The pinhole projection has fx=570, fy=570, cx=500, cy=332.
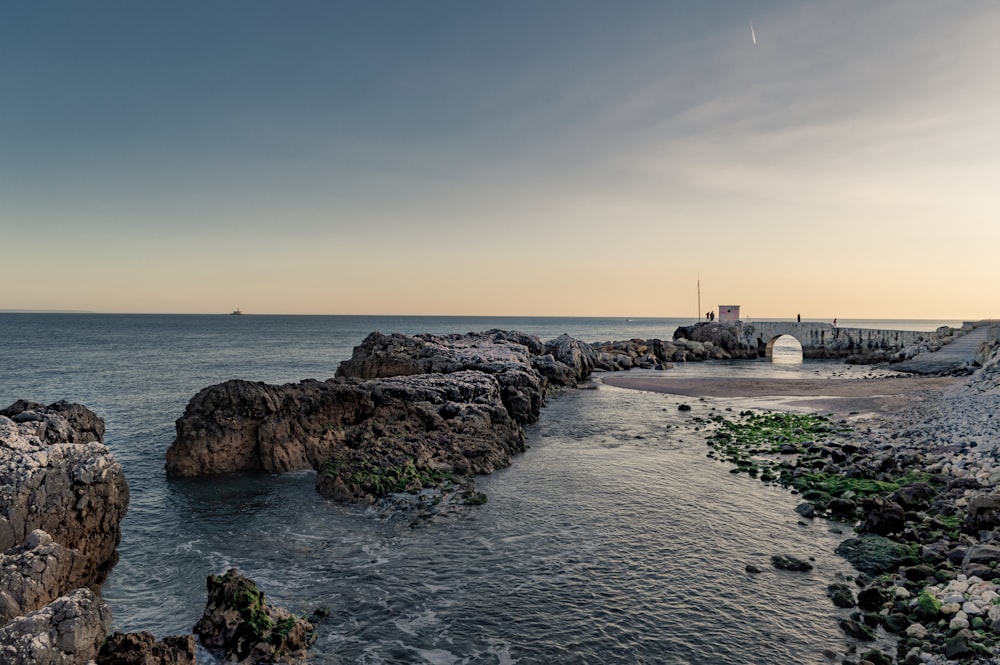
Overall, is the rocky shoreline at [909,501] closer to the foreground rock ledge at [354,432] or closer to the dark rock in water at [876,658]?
the dark rock in water at [876,658]

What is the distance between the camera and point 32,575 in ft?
31.6

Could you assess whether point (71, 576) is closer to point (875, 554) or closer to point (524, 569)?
point (524, 569)

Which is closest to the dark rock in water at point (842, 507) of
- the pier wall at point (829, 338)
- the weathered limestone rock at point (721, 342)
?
the weathered limestone rock at point (721, 342)

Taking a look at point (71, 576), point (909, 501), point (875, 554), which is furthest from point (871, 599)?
point (71, 576)

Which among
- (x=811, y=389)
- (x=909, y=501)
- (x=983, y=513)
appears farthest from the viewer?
(x=811, y=389)

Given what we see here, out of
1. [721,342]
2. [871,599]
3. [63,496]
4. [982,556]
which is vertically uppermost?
[721,342]

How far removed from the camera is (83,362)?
2736 inches

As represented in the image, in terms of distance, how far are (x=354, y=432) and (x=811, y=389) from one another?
38.8 meters

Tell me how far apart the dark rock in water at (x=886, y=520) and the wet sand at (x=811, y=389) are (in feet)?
70.4

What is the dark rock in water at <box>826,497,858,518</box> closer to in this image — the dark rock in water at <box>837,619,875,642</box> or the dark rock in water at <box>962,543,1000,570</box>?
the dark rock in water at <box>962,543,1000,570</box>

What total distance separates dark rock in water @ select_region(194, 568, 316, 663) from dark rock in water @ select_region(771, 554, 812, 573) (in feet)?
36.4

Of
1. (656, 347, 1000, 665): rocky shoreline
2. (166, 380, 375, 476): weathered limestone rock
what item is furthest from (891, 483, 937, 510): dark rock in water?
(166, 380, 375, 476): weathered limestone rock

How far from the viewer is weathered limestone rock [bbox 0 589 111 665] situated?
7684 mm

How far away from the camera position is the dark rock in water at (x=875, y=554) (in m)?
13.8
